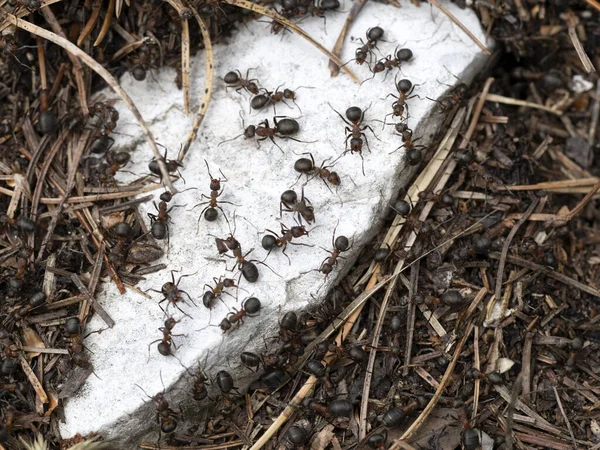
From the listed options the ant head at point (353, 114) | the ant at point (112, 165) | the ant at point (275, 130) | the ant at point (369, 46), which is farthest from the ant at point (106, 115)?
the ant at point (369, 46)

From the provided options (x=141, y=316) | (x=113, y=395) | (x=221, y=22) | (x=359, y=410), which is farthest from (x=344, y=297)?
(x=221, y=22)

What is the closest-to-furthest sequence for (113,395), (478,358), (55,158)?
(113,395), (478,358), (55,158)

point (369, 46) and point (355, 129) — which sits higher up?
point (369, 46)

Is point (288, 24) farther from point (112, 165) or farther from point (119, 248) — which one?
point (119, 248)

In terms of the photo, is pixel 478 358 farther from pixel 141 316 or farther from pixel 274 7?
pixel 274 7

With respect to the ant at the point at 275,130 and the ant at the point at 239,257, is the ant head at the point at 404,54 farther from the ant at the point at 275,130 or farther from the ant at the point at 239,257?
the ant at the point at 239,257

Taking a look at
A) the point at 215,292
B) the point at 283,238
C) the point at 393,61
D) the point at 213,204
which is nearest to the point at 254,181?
the point at 213,204
